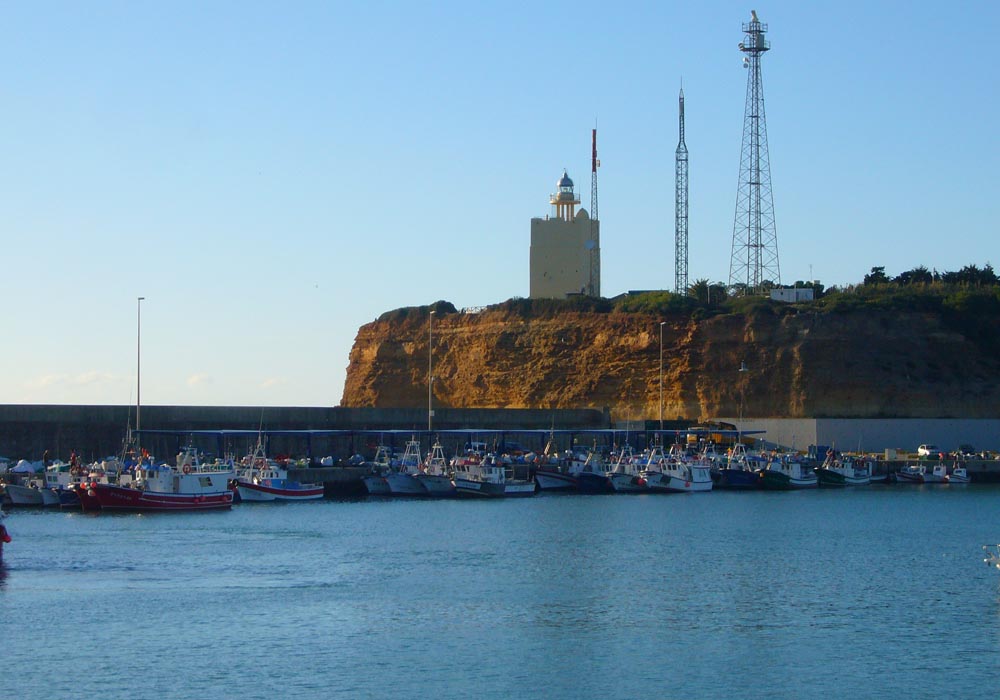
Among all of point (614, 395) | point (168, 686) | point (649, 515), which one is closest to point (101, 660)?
point (168, 686)

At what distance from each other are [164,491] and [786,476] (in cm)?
3842

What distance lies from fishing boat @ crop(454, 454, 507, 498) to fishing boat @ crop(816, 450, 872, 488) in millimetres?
22317

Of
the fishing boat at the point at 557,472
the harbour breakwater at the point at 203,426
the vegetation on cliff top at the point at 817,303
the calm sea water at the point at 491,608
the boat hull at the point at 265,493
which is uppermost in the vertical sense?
the vegetation on cliff top at the point at 817,303

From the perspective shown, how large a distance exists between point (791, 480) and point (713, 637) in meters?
49.5

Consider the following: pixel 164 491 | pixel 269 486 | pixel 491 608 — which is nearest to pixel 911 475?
pixel 269 486

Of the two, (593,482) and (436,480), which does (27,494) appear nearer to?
(436,480)

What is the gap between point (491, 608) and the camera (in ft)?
124

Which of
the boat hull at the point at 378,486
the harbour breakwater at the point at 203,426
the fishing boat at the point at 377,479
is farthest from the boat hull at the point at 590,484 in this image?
the harbour breakwater at the point at 203,426

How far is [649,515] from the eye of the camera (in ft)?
209

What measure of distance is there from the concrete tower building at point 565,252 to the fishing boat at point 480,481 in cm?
5359

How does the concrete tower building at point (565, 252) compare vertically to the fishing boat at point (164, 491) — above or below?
above

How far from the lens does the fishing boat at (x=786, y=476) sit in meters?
81.9

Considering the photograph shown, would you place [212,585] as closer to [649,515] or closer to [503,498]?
[649,515]

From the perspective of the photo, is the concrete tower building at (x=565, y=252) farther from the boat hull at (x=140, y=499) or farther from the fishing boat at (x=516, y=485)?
the boat hull at (x=140, y=499)
